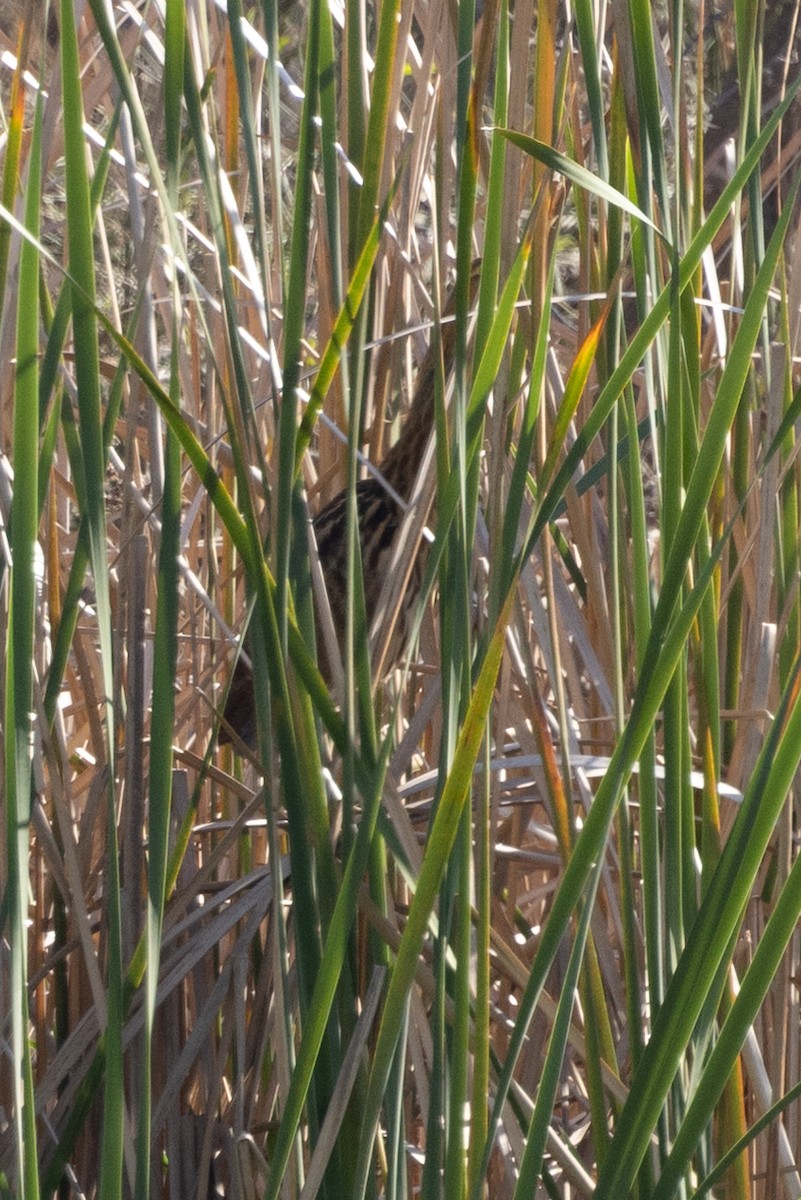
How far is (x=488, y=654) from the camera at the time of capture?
2.07ft

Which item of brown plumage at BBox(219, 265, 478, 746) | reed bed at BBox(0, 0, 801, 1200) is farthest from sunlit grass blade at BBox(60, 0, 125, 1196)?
brown plumage at BBox(219, 265, 478, 746)

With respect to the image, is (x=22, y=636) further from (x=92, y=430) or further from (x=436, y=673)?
(x=436, y=673)

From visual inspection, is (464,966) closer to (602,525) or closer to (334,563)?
(602,525)

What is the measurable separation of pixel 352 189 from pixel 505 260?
12 centimetres

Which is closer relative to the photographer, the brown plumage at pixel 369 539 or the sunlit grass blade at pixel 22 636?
the sunlit grass blade at pixel 22 636

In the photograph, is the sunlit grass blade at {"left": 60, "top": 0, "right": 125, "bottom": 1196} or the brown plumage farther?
the brown plumage

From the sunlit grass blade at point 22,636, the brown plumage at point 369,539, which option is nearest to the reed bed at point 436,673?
the sunlit grass blade at point 22,636

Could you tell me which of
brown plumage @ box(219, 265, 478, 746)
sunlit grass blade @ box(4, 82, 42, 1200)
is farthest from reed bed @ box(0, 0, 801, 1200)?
brown plumage @ box(219, 265, 478, 746)

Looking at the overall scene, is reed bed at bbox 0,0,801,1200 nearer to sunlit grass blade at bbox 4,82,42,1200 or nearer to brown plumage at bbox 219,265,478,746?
sunlit grass blade at bbox 4,82,42,1200

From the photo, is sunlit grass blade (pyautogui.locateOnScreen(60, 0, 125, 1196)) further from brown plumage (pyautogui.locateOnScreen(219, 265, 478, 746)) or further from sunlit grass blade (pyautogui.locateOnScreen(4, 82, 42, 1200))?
brown plumage (pyautogui.locateOnScreen(219, 265, 478, 746))

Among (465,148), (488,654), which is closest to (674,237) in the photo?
(465,148)

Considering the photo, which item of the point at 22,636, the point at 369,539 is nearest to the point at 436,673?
the point at 22,636

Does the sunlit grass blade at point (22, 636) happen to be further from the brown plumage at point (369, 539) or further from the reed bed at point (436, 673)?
the brown plumage at point (369, 539)

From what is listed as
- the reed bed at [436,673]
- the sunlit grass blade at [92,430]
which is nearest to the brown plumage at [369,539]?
the reed bed at [436,673]
